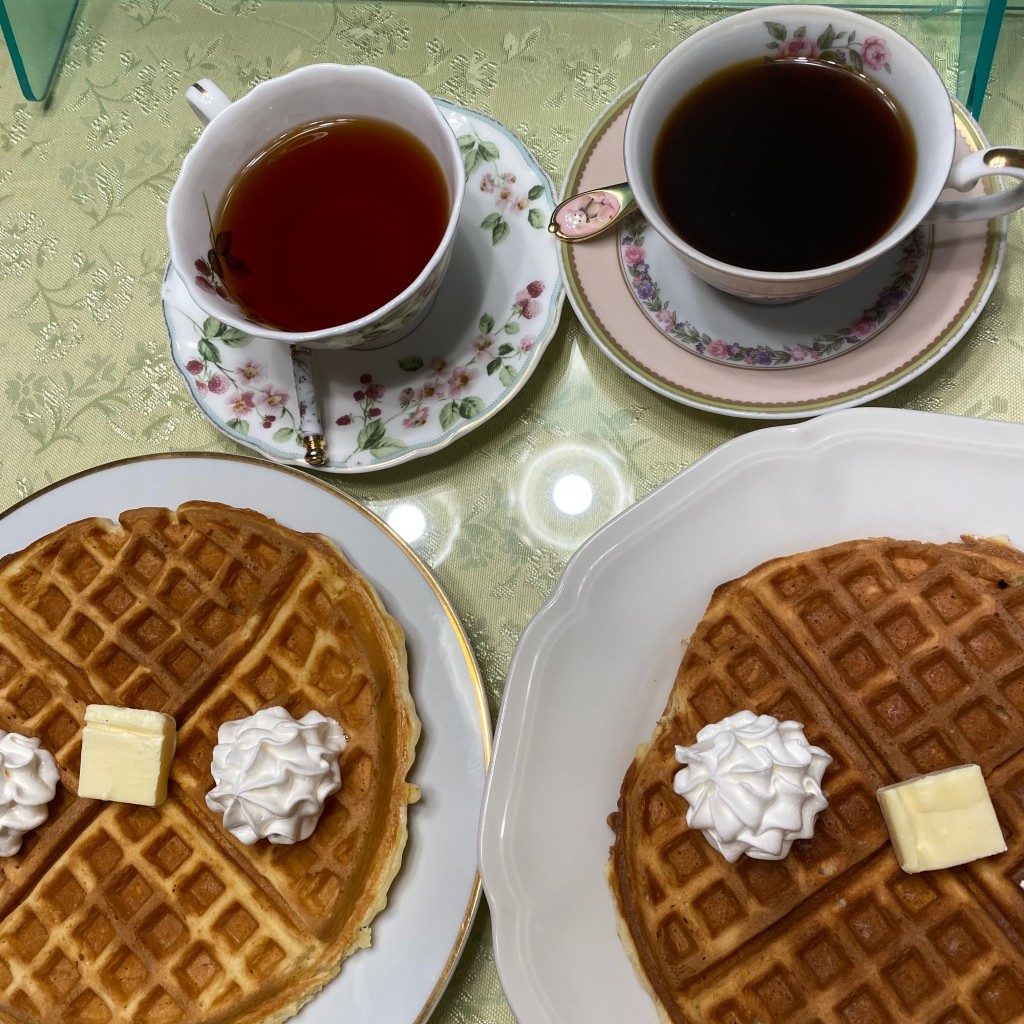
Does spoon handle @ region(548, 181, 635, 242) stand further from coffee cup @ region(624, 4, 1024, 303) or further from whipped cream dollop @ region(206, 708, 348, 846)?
whipped cream dollop @ region(206, 708, 348, 846)

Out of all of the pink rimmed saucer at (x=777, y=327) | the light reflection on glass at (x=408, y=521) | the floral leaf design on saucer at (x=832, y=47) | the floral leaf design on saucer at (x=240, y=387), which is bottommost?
the light reflection on glass at (x=408, y=521)

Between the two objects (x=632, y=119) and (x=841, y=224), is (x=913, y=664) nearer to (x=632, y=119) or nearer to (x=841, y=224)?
(x=841, y=224)

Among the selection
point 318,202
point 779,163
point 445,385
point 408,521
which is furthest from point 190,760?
point 779,163

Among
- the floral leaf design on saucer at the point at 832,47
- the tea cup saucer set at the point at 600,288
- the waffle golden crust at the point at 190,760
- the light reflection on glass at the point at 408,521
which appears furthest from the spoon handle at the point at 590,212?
the waffle golden crust at the point at 190,760

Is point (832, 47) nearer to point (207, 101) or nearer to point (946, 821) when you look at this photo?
point (207, 101)

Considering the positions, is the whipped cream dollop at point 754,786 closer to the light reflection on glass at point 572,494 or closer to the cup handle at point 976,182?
the light reflection on glass at point 572,494

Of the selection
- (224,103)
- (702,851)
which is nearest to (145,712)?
(702,851)

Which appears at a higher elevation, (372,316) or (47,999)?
(372,316)

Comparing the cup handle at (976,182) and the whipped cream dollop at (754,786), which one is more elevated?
the cup handle at (976,182)
